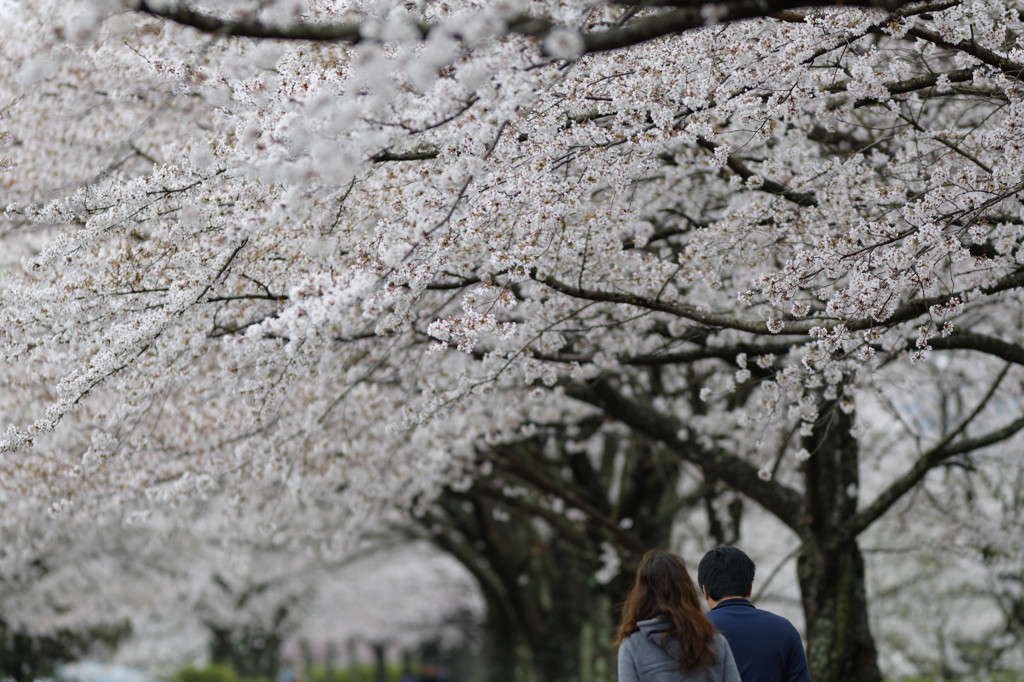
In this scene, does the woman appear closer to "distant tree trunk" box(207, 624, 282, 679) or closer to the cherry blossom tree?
the cherry blossom tree

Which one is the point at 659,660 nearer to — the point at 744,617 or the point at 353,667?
the point at 744,617

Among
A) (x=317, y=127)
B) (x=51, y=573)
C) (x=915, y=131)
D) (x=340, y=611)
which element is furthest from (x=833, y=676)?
(x=340, y=611)

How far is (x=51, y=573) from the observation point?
722 inches

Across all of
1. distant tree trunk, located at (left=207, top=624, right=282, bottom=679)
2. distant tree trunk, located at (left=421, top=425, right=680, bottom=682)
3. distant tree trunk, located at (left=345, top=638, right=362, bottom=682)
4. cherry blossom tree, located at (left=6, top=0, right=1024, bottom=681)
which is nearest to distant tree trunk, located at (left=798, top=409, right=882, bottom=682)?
cherry blossom tree, located at (left=6, top=0, right=1024, bottom=681)

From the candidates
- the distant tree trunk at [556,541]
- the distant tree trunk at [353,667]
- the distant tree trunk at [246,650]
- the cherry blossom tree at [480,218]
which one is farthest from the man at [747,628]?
the distant tree trunk at [353,667]

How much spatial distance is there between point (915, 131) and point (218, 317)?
4.13m

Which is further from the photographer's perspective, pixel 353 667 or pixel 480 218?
pixel 353 667

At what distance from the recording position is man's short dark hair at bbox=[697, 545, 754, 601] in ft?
11.9

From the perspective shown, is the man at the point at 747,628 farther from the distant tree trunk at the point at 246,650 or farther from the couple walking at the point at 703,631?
the distant tree trunk at the point at 246,650

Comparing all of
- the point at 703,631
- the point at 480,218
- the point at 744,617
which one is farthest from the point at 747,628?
the point at 480,218

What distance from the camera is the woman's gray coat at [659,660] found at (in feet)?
10.7

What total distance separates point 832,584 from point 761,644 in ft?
13.8

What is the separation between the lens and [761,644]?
3.57m

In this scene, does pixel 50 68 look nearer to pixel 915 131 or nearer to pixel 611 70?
pixel 611 70
